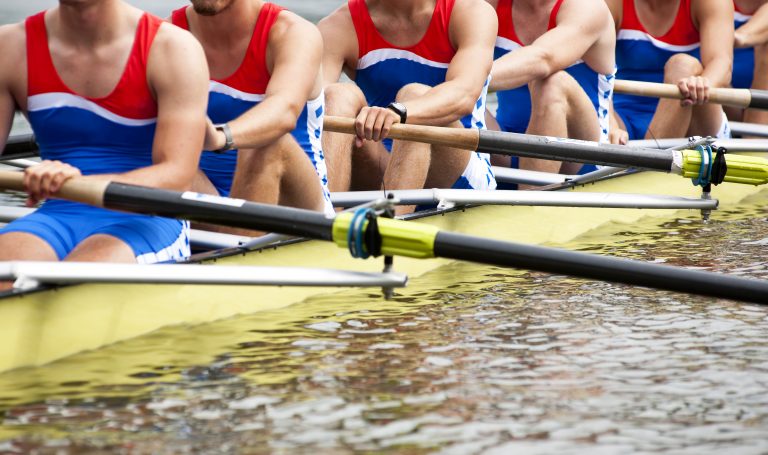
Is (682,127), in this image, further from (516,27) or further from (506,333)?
(506,333)

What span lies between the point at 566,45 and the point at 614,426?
3.09 m

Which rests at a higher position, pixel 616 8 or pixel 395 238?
pixel 616 8

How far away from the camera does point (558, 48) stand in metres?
6.36

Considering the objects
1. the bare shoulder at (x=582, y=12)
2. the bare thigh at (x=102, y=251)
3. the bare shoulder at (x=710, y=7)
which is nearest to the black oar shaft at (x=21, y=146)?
the bare thigh at (x=102, y=251)

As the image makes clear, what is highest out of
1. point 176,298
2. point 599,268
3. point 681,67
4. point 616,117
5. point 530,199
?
point 681,67

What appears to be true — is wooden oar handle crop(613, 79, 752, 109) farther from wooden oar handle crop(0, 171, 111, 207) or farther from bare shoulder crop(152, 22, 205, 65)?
wooden oar handle crop(0, 171, 111, 207)

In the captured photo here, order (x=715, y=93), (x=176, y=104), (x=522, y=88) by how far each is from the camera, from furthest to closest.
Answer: (x=715, y=93), (x=522, y=88), (x=176, y=104)

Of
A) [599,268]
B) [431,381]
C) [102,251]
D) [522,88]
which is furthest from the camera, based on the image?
[522,88]

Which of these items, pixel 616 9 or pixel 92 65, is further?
pixel 616 9

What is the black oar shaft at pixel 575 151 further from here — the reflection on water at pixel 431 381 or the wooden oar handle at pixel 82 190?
the wooden oar handle at pixel 82 190

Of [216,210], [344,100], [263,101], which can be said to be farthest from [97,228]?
[344,100]

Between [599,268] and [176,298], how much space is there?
49.0 inches

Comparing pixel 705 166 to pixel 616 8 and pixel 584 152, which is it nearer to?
pixel 584 152

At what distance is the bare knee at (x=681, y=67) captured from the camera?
7215mm
